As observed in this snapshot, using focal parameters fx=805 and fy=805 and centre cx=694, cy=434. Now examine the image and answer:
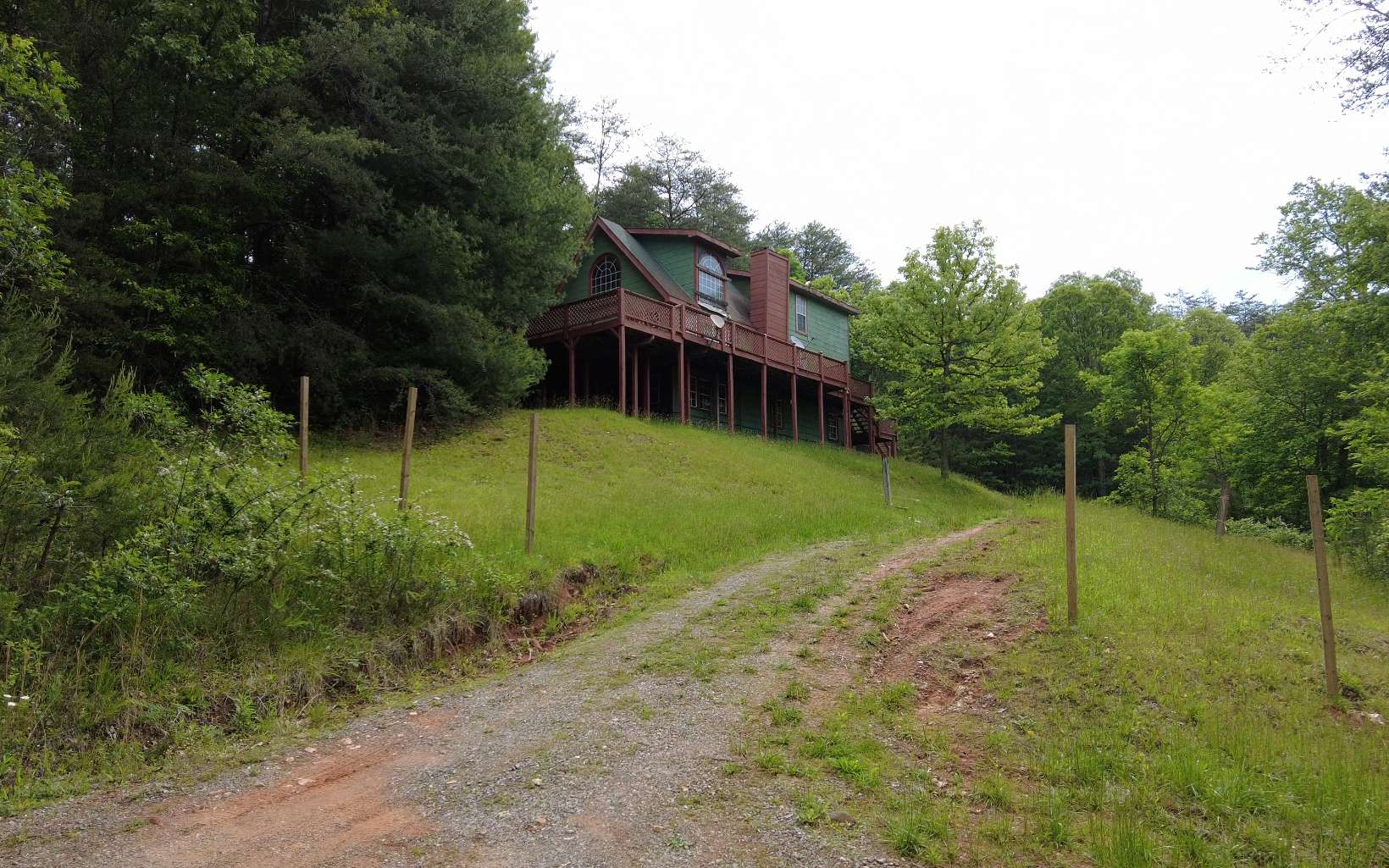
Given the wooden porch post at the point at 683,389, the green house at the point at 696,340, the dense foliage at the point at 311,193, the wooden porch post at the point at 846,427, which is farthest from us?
the wooden porch post at the point at 846,427

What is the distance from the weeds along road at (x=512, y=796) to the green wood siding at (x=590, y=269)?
68.4 ft

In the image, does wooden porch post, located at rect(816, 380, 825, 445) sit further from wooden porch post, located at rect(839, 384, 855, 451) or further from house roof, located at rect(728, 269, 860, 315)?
house roof, located at rect(728, 269, 860, 315)

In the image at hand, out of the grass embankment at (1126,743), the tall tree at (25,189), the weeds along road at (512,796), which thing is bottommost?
the weeds along road at (512,796)

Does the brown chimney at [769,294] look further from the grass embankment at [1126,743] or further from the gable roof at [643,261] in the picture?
the grass embankment at [1126,743]

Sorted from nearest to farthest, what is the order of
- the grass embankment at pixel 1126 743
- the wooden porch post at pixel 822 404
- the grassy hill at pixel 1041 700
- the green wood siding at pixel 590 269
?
the grass embankment at pixel 1126 743 < the grassy hill at pixel 1041 700 < the green wood siding at pixel 590 269 < the wooden porch post at pixel 822 404

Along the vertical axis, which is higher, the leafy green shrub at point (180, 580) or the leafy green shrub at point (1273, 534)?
the leafy green shrub at point (180, 580)

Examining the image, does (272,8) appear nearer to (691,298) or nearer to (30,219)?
(30,219)

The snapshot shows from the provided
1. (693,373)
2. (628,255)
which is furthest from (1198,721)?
(693,373)

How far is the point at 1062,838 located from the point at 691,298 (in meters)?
25.4

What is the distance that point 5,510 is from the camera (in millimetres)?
6191

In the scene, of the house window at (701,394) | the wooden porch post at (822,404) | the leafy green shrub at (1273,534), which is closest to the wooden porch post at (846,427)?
the wooden porch post at (822,404)

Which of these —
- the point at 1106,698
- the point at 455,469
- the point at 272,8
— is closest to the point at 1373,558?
the point at 1106,698

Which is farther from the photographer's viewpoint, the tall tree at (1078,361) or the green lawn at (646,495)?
the tall tree at (1078,361)

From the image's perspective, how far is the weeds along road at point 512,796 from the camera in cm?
427
